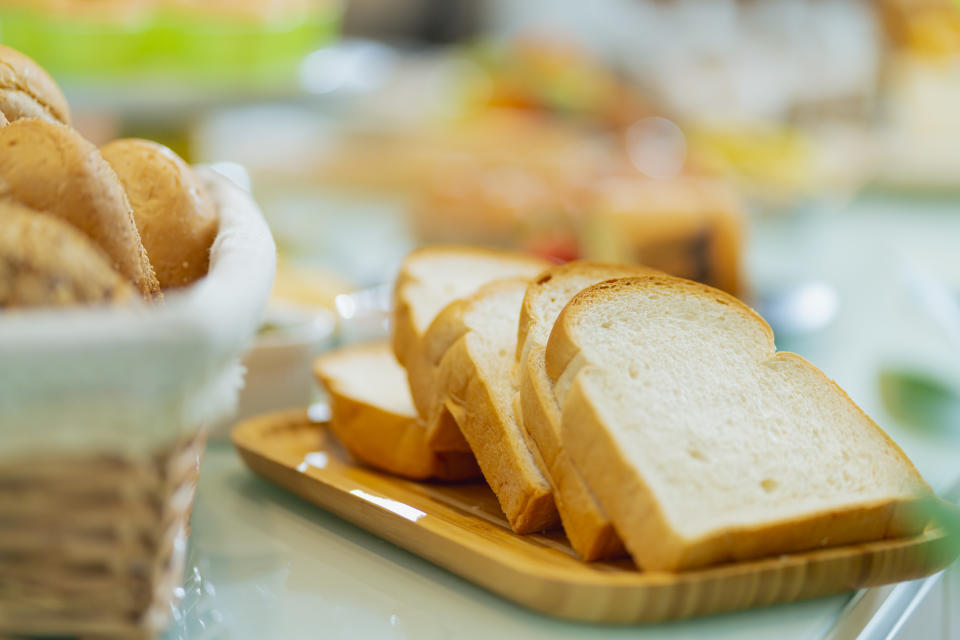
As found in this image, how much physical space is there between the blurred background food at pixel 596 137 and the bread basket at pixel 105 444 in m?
0.57

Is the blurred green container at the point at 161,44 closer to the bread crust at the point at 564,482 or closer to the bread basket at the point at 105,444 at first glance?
the bread crust at the point at 564,482

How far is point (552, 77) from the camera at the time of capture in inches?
132

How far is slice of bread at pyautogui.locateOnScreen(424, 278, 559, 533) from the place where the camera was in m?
0.72

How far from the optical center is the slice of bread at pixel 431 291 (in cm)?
84

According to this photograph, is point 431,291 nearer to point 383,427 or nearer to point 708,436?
point 383,427

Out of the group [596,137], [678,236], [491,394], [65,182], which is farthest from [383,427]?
[596,137]

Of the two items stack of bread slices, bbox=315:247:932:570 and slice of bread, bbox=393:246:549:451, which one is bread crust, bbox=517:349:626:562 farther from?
slice of bread, bbox=393:246:549:451

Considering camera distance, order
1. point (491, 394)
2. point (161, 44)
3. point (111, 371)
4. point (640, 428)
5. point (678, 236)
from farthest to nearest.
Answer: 1. point (161, 44)
2. point (678, 236)
3. point (491, 394)
4. point (640, 428)
5. point (111, 371)

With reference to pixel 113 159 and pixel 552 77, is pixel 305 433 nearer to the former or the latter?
pixel 113 159

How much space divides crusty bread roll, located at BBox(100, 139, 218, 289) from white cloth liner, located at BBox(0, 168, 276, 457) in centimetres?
20

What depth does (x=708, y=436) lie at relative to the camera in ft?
2.17

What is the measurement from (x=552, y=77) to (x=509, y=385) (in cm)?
273

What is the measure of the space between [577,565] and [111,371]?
0.34m

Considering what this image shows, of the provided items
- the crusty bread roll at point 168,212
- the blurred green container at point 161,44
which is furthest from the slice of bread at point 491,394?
the blurred green container at point 161,44
